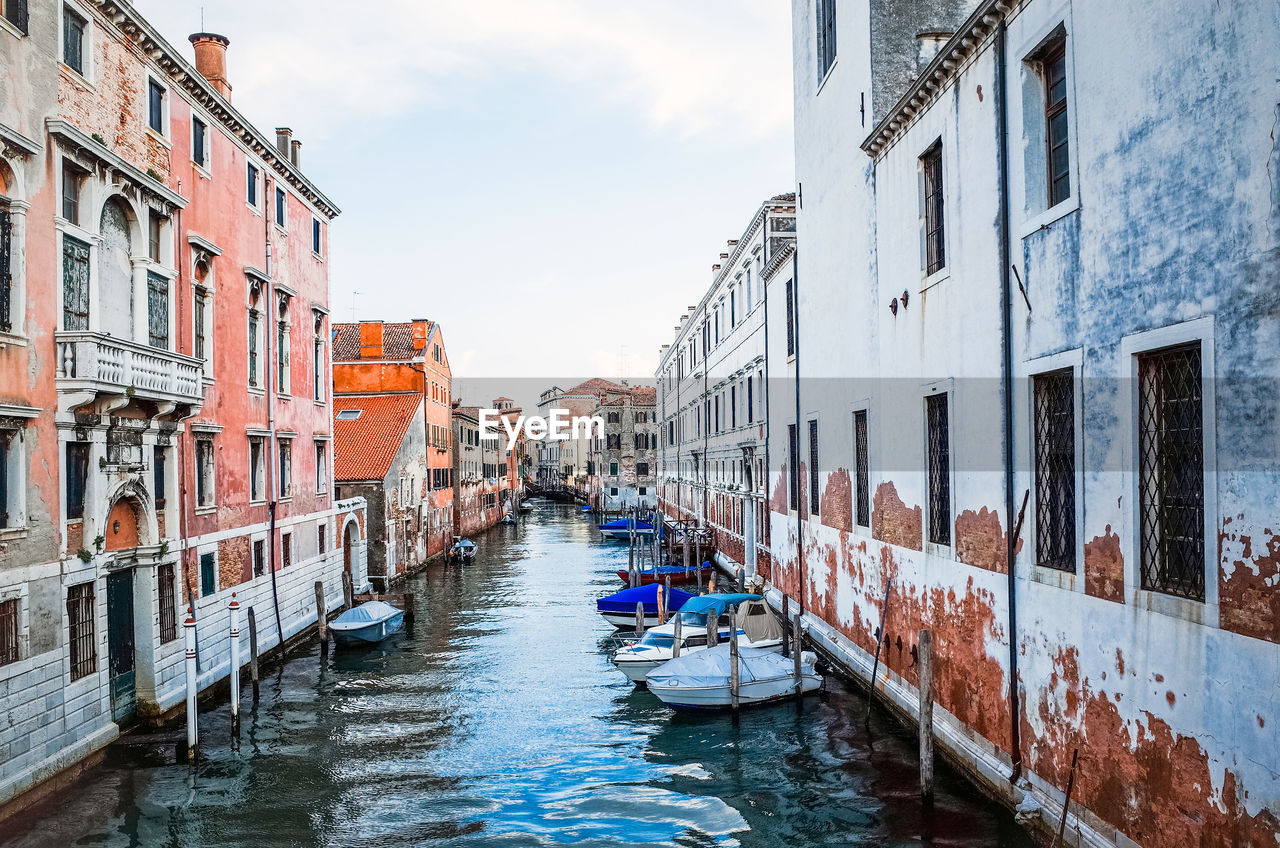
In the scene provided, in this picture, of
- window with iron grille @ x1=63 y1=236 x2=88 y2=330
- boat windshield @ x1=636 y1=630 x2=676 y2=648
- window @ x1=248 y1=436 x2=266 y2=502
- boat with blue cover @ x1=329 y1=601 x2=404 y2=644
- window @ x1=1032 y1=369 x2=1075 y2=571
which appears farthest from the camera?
boat with blue cover @ x1=329 y1=601 x2=404 y2=644

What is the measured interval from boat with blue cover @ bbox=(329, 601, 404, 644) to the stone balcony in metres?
7.48

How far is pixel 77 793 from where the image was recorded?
1091 cm

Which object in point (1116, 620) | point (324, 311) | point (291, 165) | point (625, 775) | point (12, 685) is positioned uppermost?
point (291, 165)

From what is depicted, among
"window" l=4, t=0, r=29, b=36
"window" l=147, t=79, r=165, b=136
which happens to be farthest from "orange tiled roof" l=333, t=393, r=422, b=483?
"window" l=4, t=0, r=29, b=36

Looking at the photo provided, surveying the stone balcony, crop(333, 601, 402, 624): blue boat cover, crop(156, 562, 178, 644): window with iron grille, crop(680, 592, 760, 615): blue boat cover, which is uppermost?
the stone balcony

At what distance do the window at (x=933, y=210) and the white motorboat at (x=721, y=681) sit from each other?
6784 mm

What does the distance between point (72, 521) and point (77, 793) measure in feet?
10.5

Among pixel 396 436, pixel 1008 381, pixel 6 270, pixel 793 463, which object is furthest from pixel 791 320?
pixel 396 436

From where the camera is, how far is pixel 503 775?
483 inches

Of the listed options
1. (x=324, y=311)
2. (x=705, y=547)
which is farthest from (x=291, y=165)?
(x=705, y=547)

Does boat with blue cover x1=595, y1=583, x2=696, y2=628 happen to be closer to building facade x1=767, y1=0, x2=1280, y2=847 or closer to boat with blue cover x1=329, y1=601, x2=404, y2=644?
boat with blue cover x1=329, y1=601, x2=404, y2=644

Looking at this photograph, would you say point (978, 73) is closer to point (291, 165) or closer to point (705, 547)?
point (291, 165)

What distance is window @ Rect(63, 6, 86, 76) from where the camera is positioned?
458 inches

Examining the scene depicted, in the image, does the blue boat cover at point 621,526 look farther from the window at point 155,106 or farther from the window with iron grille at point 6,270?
the window with iron grille at point 6,270
